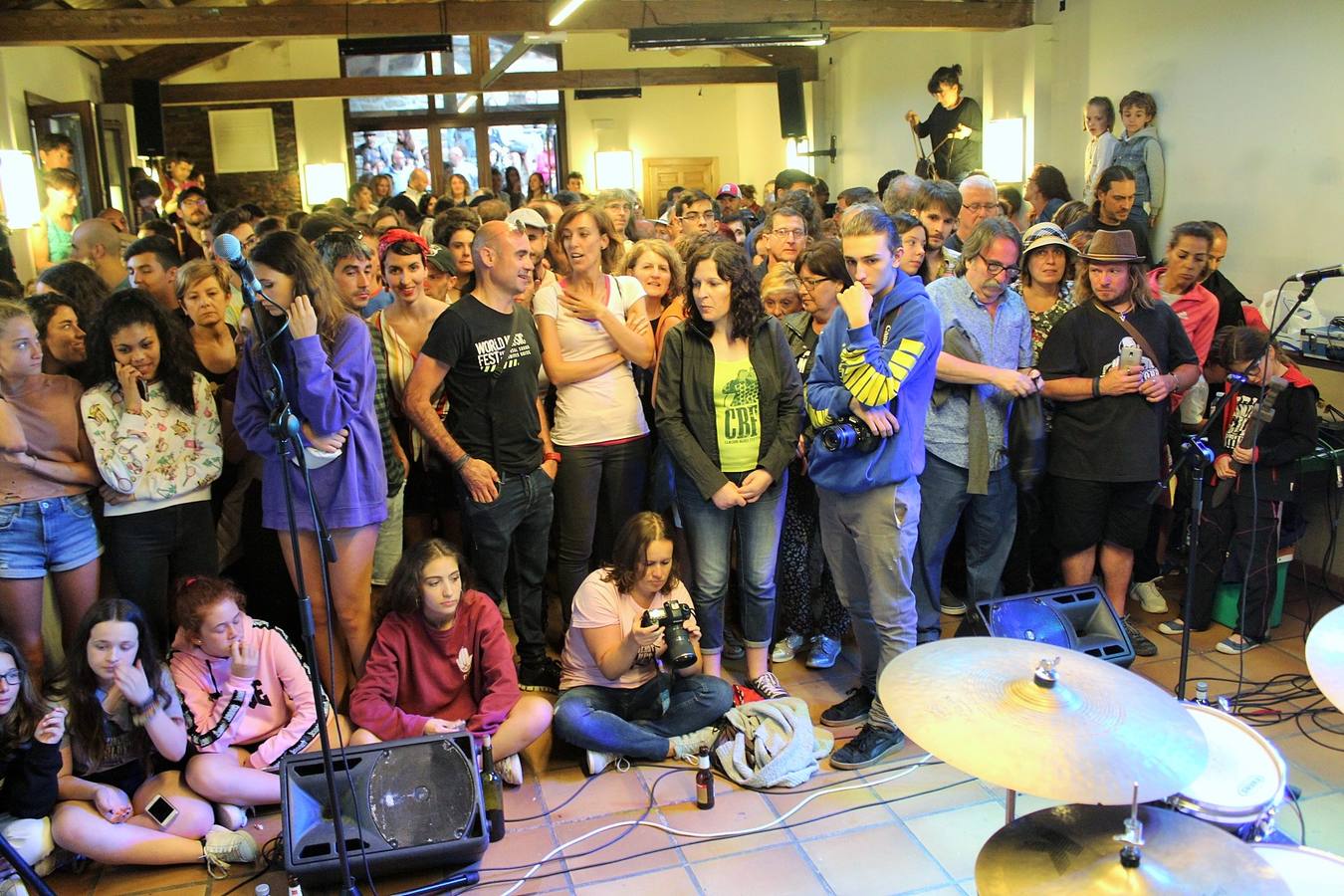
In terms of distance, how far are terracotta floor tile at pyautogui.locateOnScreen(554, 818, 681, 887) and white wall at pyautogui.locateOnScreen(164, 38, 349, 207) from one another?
1276cm

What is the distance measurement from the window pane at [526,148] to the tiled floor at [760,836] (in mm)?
13476

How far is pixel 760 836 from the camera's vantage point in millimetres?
2914

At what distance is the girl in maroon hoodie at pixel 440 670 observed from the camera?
3121mm

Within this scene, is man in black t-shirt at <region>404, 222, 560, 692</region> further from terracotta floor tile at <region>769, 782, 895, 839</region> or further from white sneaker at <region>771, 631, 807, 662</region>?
terracotta floor tile at <region>769, 782, 895, 839</region>

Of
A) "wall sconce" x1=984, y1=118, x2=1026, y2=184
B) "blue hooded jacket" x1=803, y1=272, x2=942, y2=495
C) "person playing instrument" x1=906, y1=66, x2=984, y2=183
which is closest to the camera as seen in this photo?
"blue hooded jacket" x1=803, y1=272, x2=942, y2=495

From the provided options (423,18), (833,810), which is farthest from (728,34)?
(833,810)

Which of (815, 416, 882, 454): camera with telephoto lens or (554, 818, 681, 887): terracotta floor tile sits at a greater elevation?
(815, 416, 882, 454): camera with telephoto lens

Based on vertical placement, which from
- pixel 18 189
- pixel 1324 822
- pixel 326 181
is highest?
pixel 326 181

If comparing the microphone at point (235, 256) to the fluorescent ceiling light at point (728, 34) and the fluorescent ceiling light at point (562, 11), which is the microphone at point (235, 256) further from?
the fluorescent ceiling light at point (728, 34)

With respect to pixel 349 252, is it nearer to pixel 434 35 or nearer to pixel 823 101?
pixel 434 35

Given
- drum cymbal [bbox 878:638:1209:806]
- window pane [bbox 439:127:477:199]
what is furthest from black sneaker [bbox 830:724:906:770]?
window pane [bbox 439:127:477:199]

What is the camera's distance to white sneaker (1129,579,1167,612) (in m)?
4.23

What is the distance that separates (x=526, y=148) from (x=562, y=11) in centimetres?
779

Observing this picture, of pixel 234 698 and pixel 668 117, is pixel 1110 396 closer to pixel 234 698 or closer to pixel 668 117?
pixel 234 698
